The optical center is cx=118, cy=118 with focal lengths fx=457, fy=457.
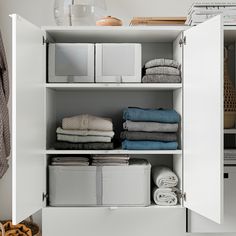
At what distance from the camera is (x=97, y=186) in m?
2.21

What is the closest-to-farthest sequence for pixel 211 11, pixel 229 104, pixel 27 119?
pixel 27 119
pixel 211 11
pixel 229 104

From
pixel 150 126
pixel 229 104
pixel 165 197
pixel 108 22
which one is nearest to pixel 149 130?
pixel 150 126

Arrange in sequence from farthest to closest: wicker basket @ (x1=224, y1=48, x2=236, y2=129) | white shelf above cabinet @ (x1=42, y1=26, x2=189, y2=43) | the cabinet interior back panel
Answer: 1. the cabinet interior back panel
2. wicker basket @ (x1=224, y1=48, x2=236, y2=129)
3. white shelf above cabinet @ (x1=42, y1=26, x2=189, y2=43)

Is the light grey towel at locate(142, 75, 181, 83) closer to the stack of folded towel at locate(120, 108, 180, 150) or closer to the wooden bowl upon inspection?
the stack of folded towel at locate(120, 108, 180, 150)

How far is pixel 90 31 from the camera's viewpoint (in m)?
2.21

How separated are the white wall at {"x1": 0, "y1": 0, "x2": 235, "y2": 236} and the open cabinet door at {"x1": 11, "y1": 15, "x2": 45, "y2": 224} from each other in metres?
0.47

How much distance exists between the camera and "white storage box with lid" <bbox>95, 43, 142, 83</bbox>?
2.22 metres

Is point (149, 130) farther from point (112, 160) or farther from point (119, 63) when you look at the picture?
point (119, 63)

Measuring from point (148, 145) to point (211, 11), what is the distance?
715 millimetres

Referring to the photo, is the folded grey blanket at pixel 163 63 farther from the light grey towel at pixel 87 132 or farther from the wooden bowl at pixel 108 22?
the light grey towel at pixel 87 132

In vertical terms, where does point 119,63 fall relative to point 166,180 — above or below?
above

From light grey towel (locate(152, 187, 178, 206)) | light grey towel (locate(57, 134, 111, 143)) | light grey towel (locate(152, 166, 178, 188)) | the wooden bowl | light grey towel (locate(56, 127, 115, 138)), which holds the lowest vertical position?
light grey towel (locate(152, 187, 178, 206))

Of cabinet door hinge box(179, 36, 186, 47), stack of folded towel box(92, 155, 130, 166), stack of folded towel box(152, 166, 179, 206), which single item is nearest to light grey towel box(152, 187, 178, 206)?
stack of folded towel box(152, 166, 179, 206)

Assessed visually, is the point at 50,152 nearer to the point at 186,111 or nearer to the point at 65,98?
the point at 65,98
